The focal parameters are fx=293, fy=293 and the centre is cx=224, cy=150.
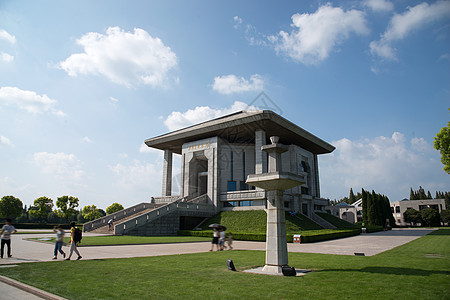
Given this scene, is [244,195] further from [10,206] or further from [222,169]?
[10,206]

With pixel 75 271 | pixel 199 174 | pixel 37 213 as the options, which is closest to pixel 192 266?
pixel 75 271

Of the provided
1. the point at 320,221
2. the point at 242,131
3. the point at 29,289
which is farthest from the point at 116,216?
the point at 29,289

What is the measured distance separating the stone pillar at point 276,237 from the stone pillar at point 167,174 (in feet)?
148

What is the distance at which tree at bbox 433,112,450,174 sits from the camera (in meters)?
24.6

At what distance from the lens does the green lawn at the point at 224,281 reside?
24.6 ft

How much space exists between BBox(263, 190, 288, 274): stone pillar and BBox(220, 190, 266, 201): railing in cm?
3043

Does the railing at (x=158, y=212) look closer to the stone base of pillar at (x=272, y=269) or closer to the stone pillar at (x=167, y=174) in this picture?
the stone pillar at (x=167, y=174)

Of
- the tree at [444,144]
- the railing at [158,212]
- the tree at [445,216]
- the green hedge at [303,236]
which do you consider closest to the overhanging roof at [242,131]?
the railing at [158,212]

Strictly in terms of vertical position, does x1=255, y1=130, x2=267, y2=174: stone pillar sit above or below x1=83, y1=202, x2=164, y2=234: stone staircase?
above

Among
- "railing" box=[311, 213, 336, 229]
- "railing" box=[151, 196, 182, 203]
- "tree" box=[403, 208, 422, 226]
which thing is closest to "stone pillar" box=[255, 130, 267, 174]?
"railing" box=[311, 213, 336, 229]

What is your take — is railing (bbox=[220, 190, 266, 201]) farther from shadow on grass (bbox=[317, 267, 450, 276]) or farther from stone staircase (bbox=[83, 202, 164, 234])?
shadow on grass (bbox=[317, 267, 450, 276])

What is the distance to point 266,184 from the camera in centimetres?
1181

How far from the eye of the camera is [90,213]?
257 ft

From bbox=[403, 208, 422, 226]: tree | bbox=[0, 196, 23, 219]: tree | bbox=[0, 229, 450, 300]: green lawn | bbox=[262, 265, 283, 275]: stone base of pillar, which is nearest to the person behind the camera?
bbox=[0, 229, 450, 300]: green lawn
